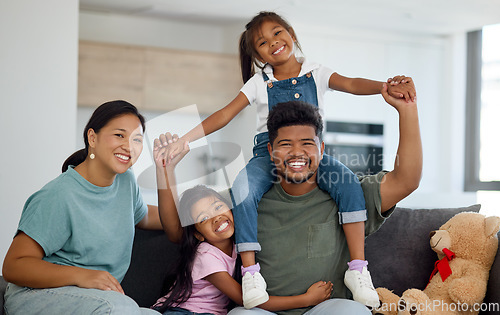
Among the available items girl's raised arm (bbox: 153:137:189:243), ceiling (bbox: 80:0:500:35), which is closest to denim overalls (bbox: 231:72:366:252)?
girl's raised arm (bbox: 153:137:189:243)

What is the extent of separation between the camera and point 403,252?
229 centimetres

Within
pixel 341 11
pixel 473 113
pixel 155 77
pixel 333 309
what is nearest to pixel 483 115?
pixel 473 113

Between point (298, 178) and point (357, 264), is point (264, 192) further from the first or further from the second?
point (357, 264)

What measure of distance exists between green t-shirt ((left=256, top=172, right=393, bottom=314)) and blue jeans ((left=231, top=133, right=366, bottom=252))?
5 centimetres

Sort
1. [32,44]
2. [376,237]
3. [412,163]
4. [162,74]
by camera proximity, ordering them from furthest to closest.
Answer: [162,74], [32,44], [376,237], [412,163]

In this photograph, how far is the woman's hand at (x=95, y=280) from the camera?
175 cm

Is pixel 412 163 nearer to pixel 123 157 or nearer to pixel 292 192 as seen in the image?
pixel 292 192

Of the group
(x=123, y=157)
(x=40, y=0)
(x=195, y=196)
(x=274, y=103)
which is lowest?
(x=195, y=196)

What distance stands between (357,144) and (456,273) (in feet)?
12.7

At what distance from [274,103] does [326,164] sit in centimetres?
39

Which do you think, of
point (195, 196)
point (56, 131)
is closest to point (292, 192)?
point (195, 196)

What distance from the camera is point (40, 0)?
13.1 feet

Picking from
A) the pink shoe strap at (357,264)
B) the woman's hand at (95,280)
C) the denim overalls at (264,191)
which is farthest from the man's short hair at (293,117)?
the woman's hand at (95,280)

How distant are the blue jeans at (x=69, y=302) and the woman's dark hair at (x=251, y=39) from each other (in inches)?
44.2
